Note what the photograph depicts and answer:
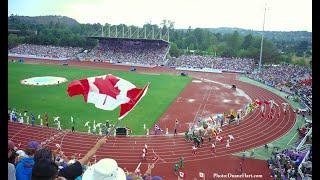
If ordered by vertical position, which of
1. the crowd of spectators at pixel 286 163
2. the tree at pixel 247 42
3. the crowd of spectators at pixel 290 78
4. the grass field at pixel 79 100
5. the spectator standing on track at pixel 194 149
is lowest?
the spectator standing on track at pixel 194 149

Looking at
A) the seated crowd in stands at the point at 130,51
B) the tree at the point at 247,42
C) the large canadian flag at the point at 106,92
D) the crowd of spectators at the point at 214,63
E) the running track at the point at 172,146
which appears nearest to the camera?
the large canadian flag at the point at 106,92

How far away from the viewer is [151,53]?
152 feet

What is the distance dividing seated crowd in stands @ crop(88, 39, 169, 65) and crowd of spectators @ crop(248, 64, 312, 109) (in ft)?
43.4

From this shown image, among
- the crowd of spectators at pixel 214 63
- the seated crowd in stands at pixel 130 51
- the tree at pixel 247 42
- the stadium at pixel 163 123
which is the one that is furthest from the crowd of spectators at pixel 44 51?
the tree at pixel 247 42

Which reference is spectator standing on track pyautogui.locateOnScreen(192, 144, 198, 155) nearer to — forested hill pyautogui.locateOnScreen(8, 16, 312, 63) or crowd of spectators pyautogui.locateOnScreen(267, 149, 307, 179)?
crowd of spectators pyautogui.locateOnScreen(267, 149, 307, 179)

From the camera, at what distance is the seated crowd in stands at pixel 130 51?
150ft

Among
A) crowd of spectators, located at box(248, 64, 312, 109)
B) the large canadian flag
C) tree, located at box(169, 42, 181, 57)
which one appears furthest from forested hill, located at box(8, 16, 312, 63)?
the large canadian flag

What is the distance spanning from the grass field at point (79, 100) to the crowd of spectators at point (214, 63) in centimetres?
740

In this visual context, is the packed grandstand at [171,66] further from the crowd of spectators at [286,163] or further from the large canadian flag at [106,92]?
the large canadian flag at [106,92]

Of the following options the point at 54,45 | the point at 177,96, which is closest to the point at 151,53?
the point at 54,45

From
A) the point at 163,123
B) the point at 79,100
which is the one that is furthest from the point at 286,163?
the point at 79,100

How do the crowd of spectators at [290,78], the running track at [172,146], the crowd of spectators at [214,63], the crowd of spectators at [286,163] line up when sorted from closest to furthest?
1. the crowd of spectators at [286,163]
2. the running track at [172,146]
3. the crowd of spectators at [290,78]
4. the crowd of spectators at [214,63]
